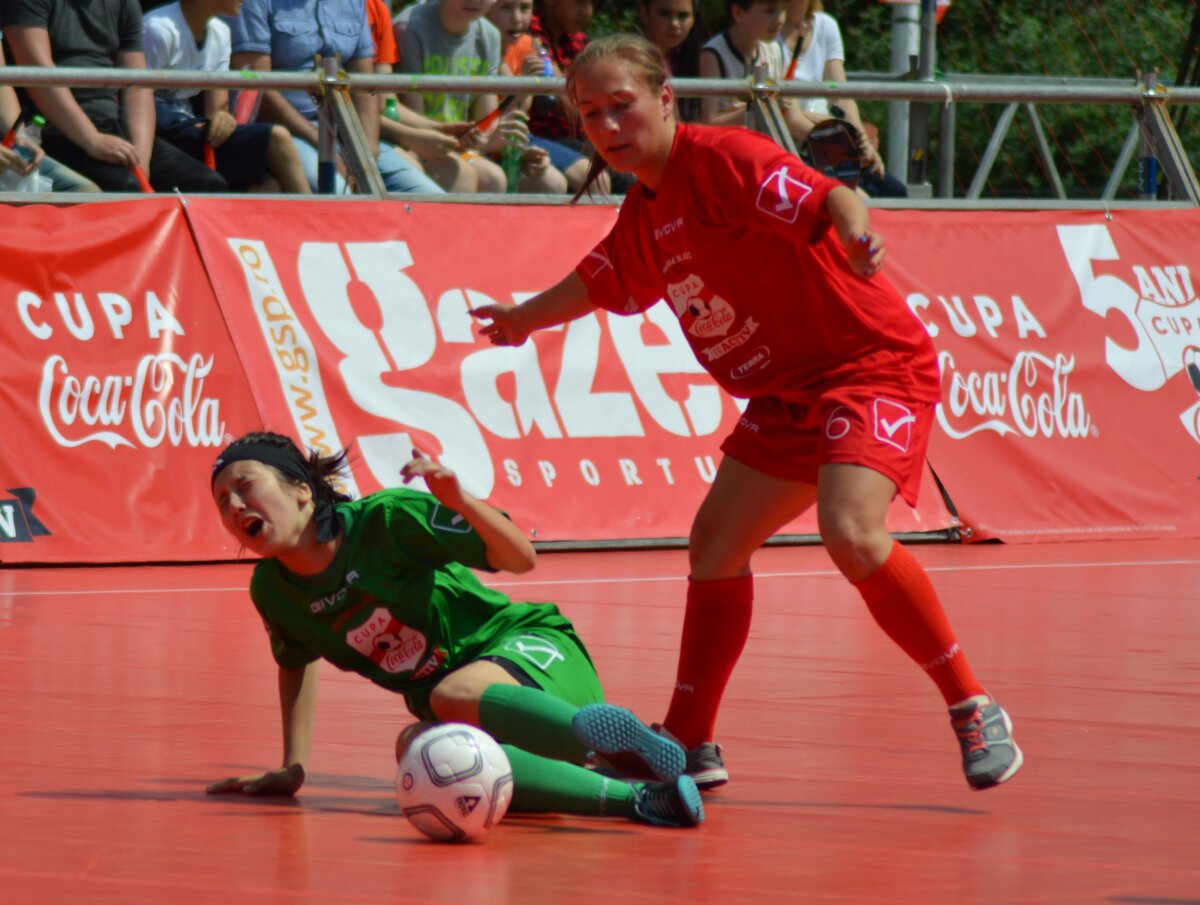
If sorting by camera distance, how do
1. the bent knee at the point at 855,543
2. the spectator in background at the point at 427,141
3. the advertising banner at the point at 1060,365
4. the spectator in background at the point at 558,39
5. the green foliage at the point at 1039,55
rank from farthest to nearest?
1. the green foliage at the point at 1039,55
2. the spectator in background at the point at 558,39
3. the spectator in background at the point at 427,141
4. the advertising banner at the point at 1060,365
5. the bent knee at the point at 855,543

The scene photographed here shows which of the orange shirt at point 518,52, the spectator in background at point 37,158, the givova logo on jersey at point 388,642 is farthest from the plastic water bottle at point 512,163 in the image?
the givova logo on jersey at point 388,642

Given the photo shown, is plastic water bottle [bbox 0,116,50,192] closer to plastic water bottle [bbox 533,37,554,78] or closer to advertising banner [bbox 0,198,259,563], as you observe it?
advertising banner [bbox 0,198,259,563]

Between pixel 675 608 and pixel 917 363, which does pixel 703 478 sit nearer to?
pixel 675 608

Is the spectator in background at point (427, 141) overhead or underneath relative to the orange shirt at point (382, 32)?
underneath

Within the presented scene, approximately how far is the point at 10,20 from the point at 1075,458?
20.3 feet

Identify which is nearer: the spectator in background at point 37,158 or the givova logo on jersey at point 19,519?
the givova logo on jersey at point 19,519

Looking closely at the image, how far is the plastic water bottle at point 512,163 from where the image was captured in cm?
1162

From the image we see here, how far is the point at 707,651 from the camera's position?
5.08m

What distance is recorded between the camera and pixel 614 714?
4.20 meters

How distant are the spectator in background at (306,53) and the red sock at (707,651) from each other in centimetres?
621

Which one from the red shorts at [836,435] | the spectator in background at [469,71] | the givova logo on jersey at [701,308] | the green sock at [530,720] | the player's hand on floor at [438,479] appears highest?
the spectator in background at [469,71]

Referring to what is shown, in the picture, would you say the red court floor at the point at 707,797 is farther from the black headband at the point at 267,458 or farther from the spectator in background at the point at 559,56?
the spectator in background at the point at 559,56

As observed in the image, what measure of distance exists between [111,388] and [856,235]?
228 inches

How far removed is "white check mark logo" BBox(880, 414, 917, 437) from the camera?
4.83 m
